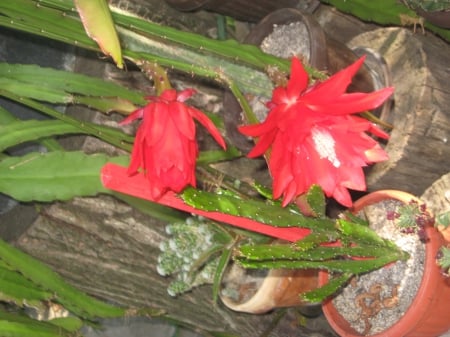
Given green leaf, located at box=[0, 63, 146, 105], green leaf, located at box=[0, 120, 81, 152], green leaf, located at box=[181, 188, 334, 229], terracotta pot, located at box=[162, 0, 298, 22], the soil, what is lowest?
the soil

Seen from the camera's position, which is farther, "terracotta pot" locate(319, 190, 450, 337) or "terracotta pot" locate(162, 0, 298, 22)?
"terracotta pot" locate(162, 0, 298, 22)

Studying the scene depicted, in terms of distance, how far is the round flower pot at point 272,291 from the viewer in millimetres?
1418

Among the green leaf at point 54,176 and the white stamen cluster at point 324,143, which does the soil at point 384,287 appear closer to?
the white stamen cluster at point 324,143

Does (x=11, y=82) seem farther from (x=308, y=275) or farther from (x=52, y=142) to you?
(x=308, y=275)

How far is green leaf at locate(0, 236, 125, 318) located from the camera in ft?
4.37

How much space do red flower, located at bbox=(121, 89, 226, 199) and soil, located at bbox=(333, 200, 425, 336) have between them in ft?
1.61

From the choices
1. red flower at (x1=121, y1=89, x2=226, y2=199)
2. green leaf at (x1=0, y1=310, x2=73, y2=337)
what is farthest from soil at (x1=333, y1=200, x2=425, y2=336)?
green leaf at (x1=0, y1=310, x2=73, y2=337)

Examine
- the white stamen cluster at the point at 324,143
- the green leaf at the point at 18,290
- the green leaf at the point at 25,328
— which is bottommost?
the green leaf at the point at 25,328

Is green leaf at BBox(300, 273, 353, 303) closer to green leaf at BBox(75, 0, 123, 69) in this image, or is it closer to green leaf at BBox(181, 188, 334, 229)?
green leaf at BBox(181, 188, 334, 229)

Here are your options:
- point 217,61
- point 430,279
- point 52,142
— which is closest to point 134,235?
point 52,142

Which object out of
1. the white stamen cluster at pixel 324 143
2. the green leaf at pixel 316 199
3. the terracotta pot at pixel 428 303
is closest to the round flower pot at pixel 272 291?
the terracotta pot at pixel 428 303

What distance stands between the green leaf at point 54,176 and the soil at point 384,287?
0.55 m

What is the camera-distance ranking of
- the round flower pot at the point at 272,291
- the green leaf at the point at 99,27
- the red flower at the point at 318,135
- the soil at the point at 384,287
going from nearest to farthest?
the green leaf at the point at 99,27
the red flower at the point at 318,135
the soil at the point at 384,287
the round flower pot at the point at 272,291

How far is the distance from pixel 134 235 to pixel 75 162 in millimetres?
418
